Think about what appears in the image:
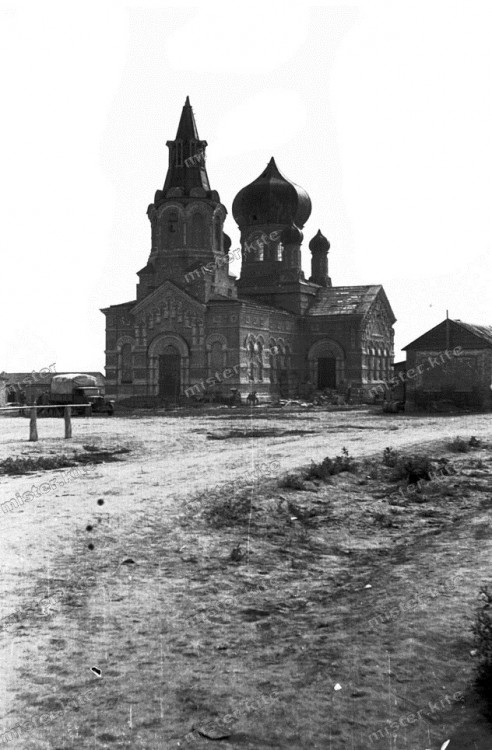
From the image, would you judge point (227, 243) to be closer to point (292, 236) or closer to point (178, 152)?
point (292, 236)

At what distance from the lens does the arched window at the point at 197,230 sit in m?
45.2

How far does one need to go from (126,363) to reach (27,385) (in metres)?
14.6

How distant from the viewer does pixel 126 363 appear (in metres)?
45.7

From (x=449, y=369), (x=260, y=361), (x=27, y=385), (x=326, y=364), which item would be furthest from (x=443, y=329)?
(x=27, y=385)

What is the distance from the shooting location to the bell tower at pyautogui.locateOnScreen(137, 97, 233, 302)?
146 feet

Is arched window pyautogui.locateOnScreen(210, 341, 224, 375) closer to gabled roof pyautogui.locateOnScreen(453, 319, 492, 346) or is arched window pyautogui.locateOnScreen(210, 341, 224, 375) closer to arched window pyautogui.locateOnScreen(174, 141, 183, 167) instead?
arched window pyautogui.locateOnScreen(174, 141, 183, 167)

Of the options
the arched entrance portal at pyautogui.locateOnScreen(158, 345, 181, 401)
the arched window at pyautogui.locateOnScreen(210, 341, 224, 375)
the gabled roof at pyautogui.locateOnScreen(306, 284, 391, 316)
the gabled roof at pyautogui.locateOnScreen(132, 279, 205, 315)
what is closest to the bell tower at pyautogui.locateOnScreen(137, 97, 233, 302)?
the gabled roof at pyautogui.locateOnScreen(132, 279, 205, 315)

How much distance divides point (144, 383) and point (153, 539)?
3564cm

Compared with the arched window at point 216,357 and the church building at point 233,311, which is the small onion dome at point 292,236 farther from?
the arched window at point 216,357

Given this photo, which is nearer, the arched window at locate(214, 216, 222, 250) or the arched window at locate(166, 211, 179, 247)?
the arched window at locate(166, 211, 179, 247)

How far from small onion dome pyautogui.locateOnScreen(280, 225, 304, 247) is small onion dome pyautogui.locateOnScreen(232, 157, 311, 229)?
6.26ft

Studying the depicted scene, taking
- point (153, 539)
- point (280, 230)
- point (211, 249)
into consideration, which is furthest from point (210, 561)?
point (280, 230)

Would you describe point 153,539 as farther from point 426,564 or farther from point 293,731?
point 293,731

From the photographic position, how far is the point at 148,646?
5.89m
